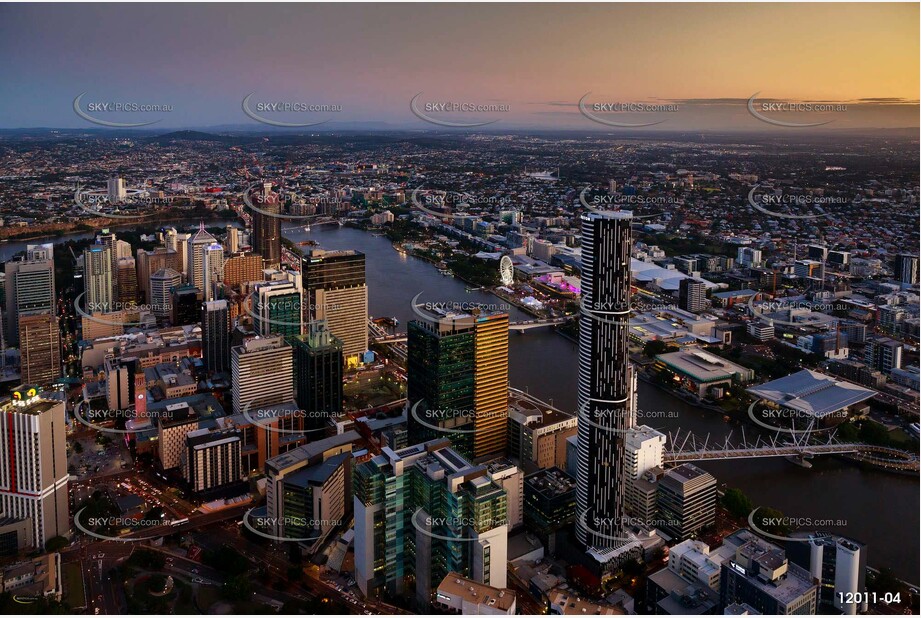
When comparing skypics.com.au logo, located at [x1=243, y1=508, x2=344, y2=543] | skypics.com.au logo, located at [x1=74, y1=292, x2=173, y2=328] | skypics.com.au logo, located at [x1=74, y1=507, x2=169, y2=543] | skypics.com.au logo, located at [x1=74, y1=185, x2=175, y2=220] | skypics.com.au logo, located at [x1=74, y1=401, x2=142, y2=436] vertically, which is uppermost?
skypics.com.au logo, located at [x1=74, y1=185, x2=175, y2=220]

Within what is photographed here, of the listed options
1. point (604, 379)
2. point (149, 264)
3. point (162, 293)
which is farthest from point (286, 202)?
point (604, 379)

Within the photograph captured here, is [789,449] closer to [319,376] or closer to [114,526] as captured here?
[319,376]

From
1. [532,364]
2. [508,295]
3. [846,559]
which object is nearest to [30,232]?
[508,295]

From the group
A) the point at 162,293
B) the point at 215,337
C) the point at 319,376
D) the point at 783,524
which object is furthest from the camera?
the point at 162,293

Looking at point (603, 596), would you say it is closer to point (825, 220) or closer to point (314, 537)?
point (314, 537)

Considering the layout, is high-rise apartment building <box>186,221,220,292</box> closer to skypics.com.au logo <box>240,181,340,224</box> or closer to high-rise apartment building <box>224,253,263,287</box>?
high-rise apartment building <box>224,253,263,287</box>

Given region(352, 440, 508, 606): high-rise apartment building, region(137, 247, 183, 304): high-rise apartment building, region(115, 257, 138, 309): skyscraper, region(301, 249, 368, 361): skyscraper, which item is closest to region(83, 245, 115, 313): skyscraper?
region(115, 257, 138, 309): skyscraper
